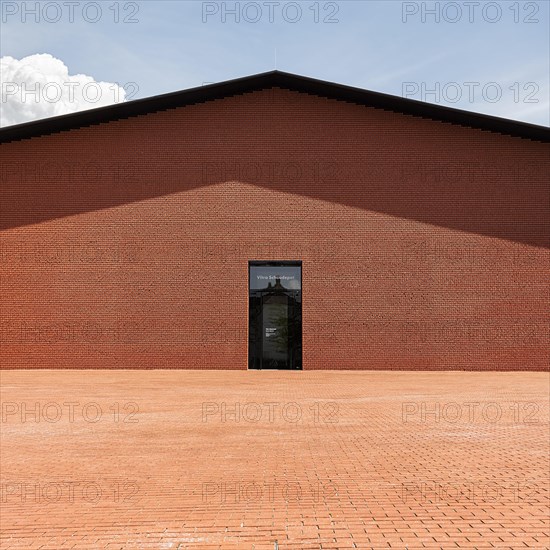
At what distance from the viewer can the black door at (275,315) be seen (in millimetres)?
22203

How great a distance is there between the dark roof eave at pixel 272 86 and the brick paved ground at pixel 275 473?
11.3 metres

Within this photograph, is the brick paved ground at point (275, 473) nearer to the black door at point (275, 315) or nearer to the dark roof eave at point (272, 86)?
the black door at point (275, 315)

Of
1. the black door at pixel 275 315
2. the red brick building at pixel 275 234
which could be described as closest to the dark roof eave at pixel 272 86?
the red brick building at pixel 275 234

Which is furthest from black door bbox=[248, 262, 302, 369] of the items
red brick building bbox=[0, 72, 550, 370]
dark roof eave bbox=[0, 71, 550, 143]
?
dark roof eave bbox=[0, 71, 550, 143]

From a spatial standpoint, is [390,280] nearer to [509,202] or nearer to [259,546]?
[509,202]

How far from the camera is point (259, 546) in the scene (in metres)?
4.91

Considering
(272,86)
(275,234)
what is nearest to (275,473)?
(275,234)

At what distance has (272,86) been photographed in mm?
22812

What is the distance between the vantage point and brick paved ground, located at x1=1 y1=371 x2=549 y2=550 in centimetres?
524

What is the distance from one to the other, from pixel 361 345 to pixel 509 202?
756 cm

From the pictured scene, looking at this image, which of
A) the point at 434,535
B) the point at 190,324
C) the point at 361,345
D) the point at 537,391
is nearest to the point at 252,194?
the point at 190,324

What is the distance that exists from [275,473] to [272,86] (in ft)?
59.9

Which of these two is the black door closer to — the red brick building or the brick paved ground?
the red brick building

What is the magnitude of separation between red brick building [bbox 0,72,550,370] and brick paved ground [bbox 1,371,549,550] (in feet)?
24.7
